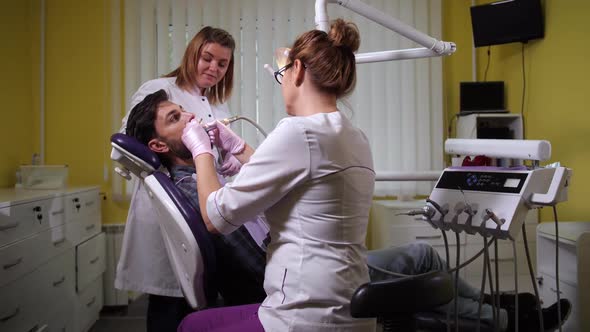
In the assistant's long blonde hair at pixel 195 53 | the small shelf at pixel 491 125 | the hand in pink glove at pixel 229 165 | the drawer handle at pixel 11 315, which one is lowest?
the drawer handle at pixel 11 315

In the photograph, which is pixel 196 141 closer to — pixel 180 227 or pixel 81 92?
pixel 180 227

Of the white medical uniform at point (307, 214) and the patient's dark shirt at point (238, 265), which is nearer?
the white medical uniform at point (307, 214)

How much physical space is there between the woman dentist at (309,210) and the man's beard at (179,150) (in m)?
0.38

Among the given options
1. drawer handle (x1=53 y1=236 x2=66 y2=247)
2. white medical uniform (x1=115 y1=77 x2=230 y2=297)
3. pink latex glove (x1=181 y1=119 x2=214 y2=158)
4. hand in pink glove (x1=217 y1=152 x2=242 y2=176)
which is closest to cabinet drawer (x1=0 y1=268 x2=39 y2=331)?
drawer handle (x1=53 y1=236 x2=66 y2=247)

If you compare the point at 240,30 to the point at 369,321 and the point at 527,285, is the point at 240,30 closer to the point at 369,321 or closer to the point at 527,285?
the point at 527,285

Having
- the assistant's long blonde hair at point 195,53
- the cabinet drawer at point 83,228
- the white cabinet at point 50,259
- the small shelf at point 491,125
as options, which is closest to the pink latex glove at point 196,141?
the assistant's long blonde hair at point 195,53

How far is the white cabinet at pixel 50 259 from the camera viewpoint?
164 cm

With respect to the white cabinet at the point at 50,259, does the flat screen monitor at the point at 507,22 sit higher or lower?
higher

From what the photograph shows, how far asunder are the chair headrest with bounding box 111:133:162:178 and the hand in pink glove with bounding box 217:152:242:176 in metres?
0.28

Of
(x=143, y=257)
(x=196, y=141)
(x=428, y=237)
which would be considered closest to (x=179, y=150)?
(x=196, y=141)

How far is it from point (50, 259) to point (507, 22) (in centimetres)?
288

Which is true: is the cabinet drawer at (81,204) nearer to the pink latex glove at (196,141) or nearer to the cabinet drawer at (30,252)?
the cabinet drawer at (30,252)

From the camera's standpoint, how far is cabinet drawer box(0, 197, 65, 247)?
1.61m

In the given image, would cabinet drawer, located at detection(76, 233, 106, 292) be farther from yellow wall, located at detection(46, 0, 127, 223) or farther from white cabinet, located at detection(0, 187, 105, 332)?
yellow wall, located at detection(46, 0, 127, 223)
